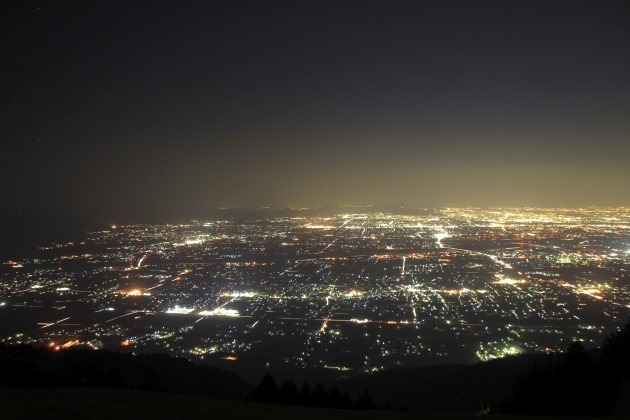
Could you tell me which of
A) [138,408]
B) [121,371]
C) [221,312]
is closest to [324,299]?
[221,312]

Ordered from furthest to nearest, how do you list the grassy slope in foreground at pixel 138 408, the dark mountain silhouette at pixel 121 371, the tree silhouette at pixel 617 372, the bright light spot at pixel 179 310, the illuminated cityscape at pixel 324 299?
the bright light spot at pixel 179 310 < the illuminated cityscape at pixel 324 299 < the dark mountain silhouette at pixel 121 371 < the tree silhouette at pixel 617 372 < the grassy slope in foreground at pixel 138 408

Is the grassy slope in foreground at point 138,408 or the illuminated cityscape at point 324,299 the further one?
the illuminated cityscape at point 324,299

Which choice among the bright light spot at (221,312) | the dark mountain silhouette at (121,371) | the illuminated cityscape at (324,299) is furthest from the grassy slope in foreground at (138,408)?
the bright light spot at (221,312)

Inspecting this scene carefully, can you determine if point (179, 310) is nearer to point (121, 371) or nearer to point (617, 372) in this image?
point (121, 371)

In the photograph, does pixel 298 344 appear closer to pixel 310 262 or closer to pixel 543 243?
pixel 310 262

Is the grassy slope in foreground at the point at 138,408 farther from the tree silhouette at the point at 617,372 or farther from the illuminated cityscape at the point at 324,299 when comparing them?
the illuminated cityscape at the point at 324,299

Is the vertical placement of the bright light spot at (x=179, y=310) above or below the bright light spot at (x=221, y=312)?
below
